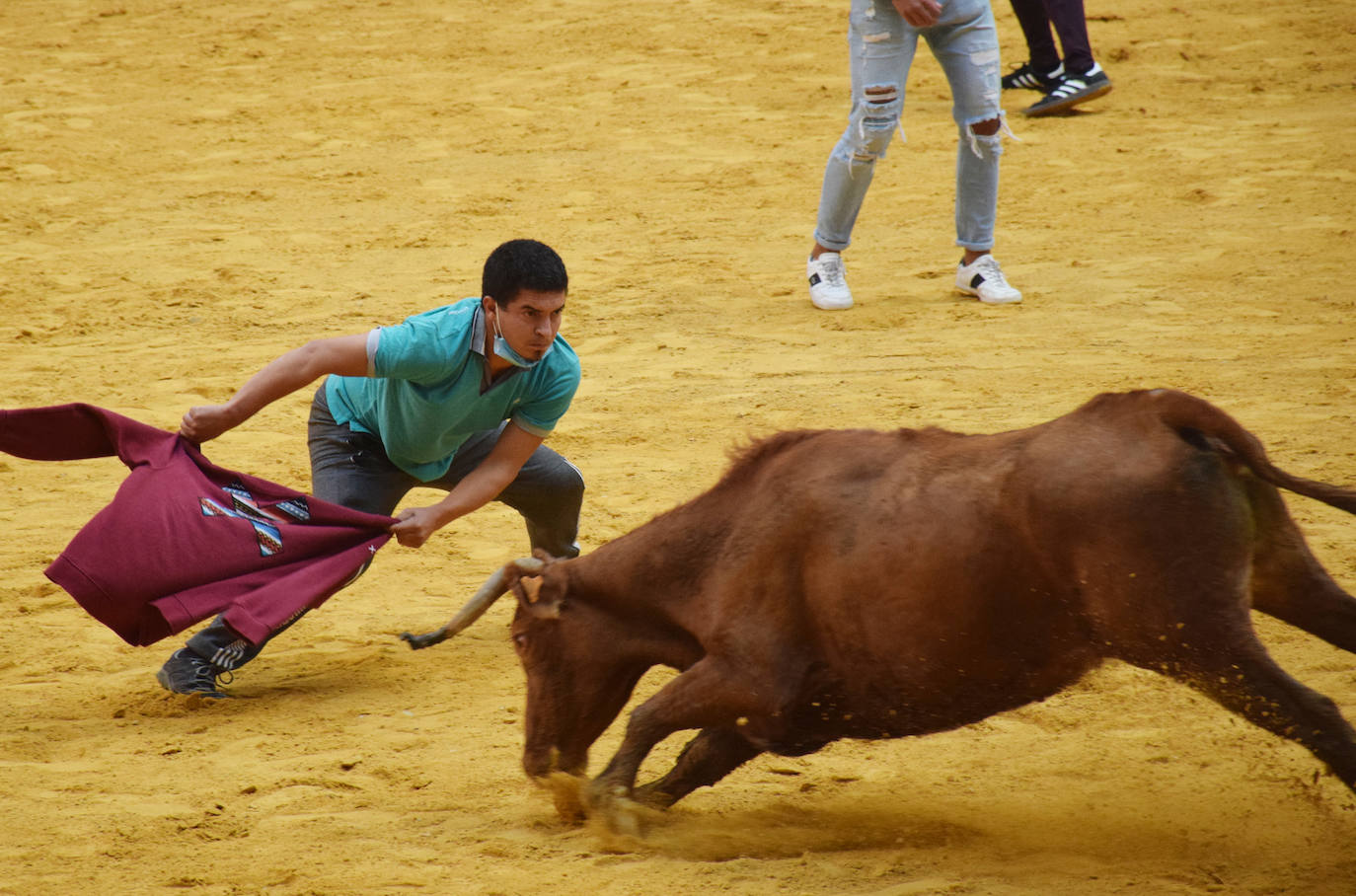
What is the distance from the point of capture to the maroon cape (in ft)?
13.7

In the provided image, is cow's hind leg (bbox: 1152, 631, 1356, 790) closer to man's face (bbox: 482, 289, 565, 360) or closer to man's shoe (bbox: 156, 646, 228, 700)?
man's face (bbox: 482, 289, 565, 360)

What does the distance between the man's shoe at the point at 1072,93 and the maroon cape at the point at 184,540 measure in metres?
9.80

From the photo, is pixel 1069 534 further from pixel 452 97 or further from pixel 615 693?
pixel 452 97

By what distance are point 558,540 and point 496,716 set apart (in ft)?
2.77

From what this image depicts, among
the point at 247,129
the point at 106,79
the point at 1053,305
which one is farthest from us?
the point at 106,79

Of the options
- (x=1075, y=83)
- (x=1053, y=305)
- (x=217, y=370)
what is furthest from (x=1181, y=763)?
(x=1075, y=83)

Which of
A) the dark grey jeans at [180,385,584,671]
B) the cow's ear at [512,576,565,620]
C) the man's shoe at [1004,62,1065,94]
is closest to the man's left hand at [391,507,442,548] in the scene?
the dark grey jeans at [180,385,584,671]

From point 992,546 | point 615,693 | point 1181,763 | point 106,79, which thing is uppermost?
point 106,79

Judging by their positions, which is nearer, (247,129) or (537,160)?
(537,160)

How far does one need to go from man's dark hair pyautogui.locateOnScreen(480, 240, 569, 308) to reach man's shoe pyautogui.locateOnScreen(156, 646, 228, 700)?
1.59m

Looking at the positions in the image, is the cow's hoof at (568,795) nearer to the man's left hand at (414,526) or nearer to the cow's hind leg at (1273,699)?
the man's left hand at (414,526)

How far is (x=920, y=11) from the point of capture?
757 centimetres

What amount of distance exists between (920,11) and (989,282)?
1.76 m

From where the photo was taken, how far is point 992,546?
324 cm
